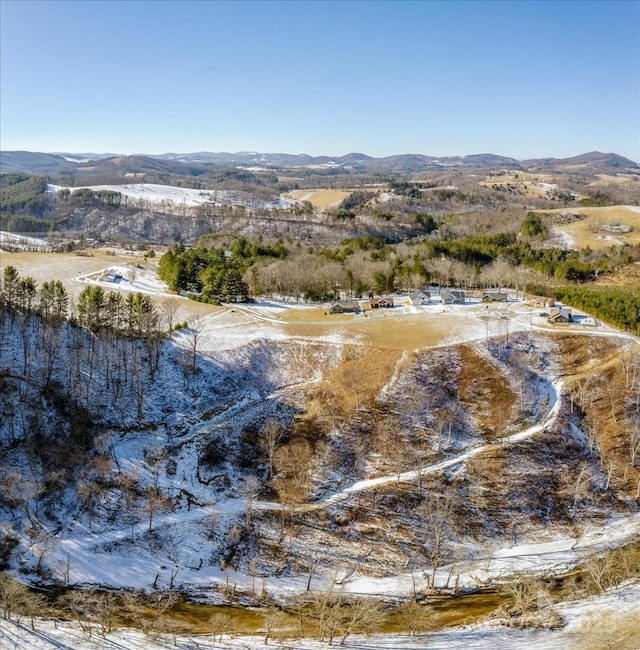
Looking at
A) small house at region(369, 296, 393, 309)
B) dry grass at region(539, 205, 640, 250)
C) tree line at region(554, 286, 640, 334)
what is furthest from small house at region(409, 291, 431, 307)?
dry grass at region(539, 205, 640, 250)

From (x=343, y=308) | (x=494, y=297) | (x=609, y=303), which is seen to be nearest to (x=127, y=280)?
(x=343, y=308)

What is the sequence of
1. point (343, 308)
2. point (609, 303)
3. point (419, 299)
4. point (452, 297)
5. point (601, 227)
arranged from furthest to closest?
point (601, 227) < point (419, 299) < point (452, 297) < point (343, 308) < point (609, 303)

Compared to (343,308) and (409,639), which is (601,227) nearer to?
(343,308)

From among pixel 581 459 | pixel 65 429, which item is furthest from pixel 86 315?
pixel 581 459

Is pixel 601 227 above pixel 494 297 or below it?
above

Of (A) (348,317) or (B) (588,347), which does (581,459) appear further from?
(A) (348,317)

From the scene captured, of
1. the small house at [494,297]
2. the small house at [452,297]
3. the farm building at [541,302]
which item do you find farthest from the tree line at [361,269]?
the small house at [452,297]

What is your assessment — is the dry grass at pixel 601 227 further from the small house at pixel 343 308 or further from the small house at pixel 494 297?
the small house at pixel 343 308
